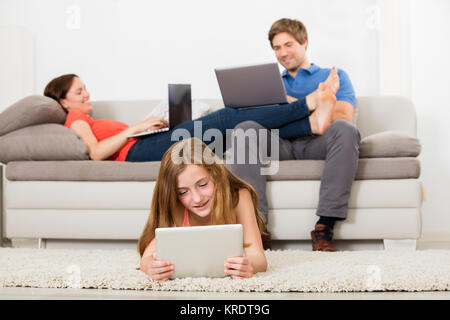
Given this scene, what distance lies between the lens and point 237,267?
3.81ft

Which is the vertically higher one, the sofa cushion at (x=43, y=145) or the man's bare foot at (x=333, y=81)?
the man's bare foot at (x=333, y=81)

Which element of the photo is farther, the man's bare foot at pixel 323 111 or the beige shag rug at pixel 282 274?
the man's bare foot at pixel 323 111

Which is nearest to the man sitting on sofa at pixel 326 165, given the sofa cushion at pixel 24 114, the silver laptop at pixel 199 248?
the silver laptop at pixel 199 248

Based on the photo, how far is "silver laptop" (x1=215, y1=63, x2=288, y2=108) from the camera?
1.95 meters

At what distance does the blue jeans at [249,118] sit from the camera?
1902mm

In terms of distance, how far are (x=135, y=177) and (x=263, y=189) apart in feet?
1.82

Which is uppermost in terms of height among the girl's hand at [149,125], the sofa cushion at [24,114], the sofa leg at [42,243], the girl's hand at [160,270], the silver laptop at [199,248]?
the sofa cushion at [24,114]

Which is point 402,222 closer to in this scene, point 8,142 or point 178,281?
point 178,281

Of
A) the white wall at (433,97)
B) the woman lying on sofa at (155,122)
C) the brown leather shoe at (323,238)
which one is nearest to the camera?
the brown leather shoe at (323,238)

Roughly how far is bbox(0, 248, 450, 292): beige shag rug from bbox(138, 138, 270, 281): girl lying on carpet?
0.14ft

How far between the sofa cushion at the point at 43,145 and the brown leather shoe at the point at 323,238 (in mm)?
1062

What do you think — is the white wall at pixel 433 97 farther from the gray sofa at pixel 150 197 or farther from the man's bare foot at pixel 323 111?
the man's bare foot at pixel 323 111

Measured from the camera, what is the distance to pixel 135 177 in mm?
2012
